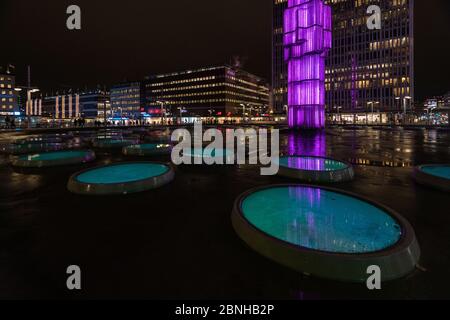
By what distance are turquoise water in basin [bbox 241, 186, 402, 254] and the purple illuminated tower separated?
111 ft

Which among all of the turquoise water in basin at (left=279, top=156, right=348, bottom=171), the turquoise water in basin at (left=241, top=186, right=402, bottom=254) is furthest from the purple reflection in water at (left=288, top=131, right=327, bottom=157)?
the turquoise water in basin at (left=241, top=186, right=402, bottom=254)

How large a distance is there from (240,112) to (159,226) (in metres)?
152

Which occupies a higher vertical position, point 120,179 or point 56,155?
point 56,155

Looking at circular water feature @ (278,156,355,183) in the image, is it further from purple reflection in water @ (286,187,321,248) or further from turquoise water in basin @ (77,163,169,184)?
turquoise water in basin @ (77,163,169,184)

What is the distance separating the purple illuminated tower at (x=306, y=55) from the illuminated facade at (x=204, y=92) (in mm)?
95828

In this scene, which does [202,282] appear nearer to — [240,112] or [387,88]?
[387,88]

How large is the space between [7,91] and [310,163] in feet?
490

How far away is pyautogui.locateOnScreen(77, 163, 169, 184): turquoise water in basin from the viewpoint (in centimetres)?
998

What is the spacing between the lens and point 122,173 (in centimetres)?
1141

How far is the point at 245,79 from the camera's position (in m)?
163

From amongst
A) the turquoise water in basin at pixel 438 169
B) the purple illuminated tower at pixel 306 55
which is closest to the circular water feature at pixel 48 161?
the turquoise water in basin at pixel 438 169

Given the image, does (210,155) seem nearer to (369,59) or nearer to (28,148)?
(28,148)

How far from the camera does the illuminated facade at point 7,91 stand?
11631 centimetres

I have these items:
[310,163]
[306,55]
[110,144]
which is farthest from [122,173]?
[306,55]
